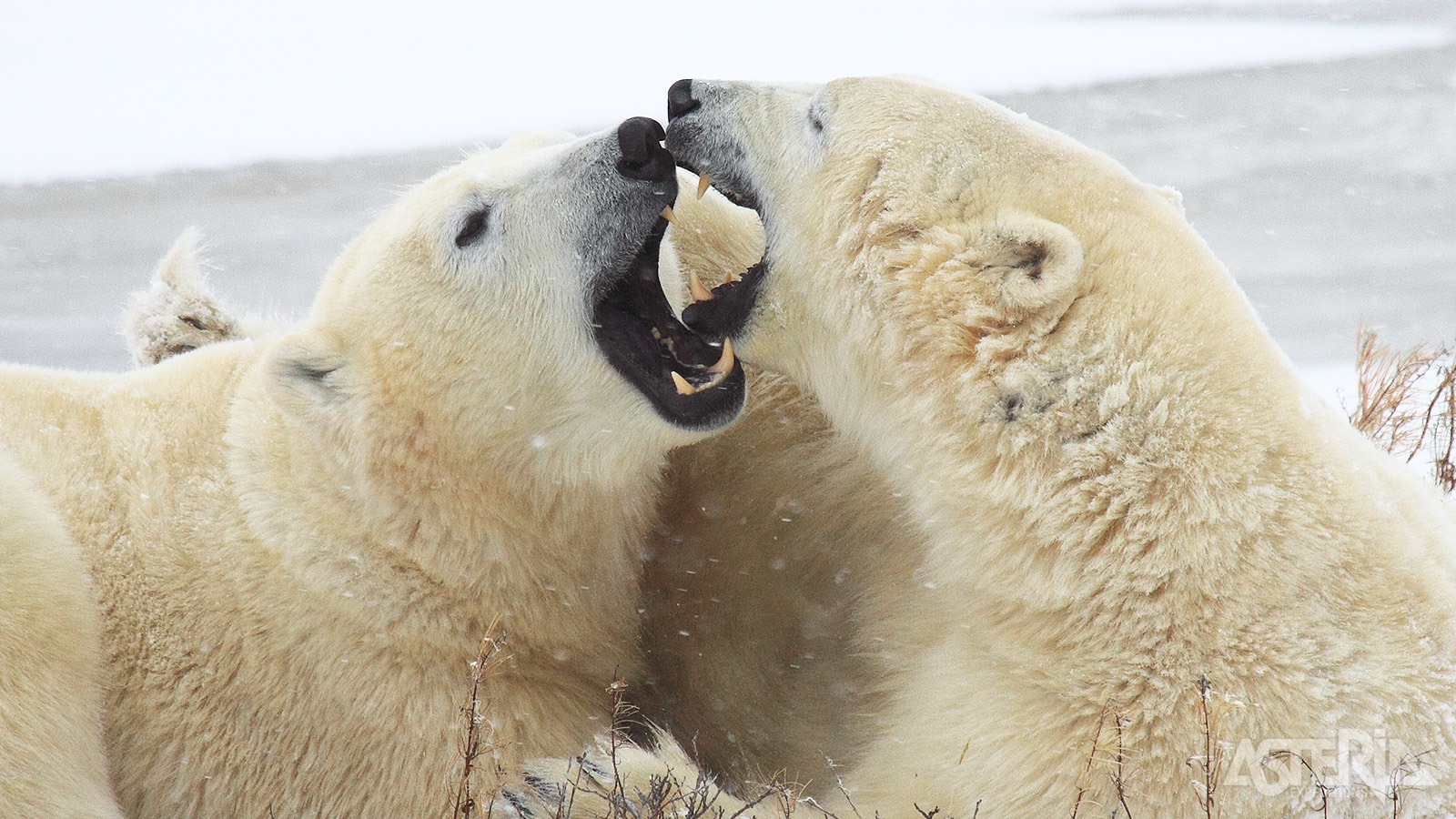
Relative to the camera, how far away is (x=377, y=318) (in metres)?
2.50

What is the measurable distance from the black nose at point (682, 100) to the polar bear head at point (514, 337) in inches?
3.0

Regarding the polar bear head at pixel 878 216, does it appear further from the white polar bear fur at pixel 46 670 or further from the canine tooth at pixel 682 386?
the white polar bear fur at pixel 46 670

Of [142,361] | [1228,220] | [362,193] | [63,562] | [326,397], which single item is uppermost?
[326,397]

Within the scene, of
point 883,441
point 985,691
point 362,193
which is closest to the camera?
point 985,691

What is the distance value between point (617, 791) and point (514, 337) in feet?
2.94

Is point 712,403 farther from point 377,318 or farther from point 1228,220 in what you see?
point 1228,220

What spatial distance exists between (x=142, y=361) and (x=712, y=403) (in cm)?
199

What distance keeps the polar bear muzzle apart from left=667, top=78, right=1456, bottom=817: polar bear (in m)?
0.21

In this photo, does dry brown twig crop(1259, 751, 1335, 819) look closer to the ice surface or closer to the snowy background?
the snowy background

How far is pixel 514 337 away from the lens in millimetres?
2488

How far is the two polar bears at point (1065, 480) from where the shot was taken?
78.3 inches

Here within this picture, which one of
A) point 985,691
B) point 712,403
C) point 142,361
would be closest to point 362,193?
point 142,361

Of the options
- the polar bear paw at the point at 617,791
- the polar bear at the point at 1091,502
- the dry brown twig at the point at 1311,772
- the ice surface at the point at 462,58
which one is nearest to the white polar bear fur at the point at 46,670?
the polar bear paw at the point at 617,791

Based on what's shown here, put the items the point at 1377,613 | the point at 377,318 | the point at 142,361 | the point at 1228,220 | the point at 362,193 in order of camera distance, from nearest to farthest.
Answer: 1. the point at 1377,613
2. the point at 377,318
3. the point at 142,361
4. the point at 1228,220
5. the point at 362,193
